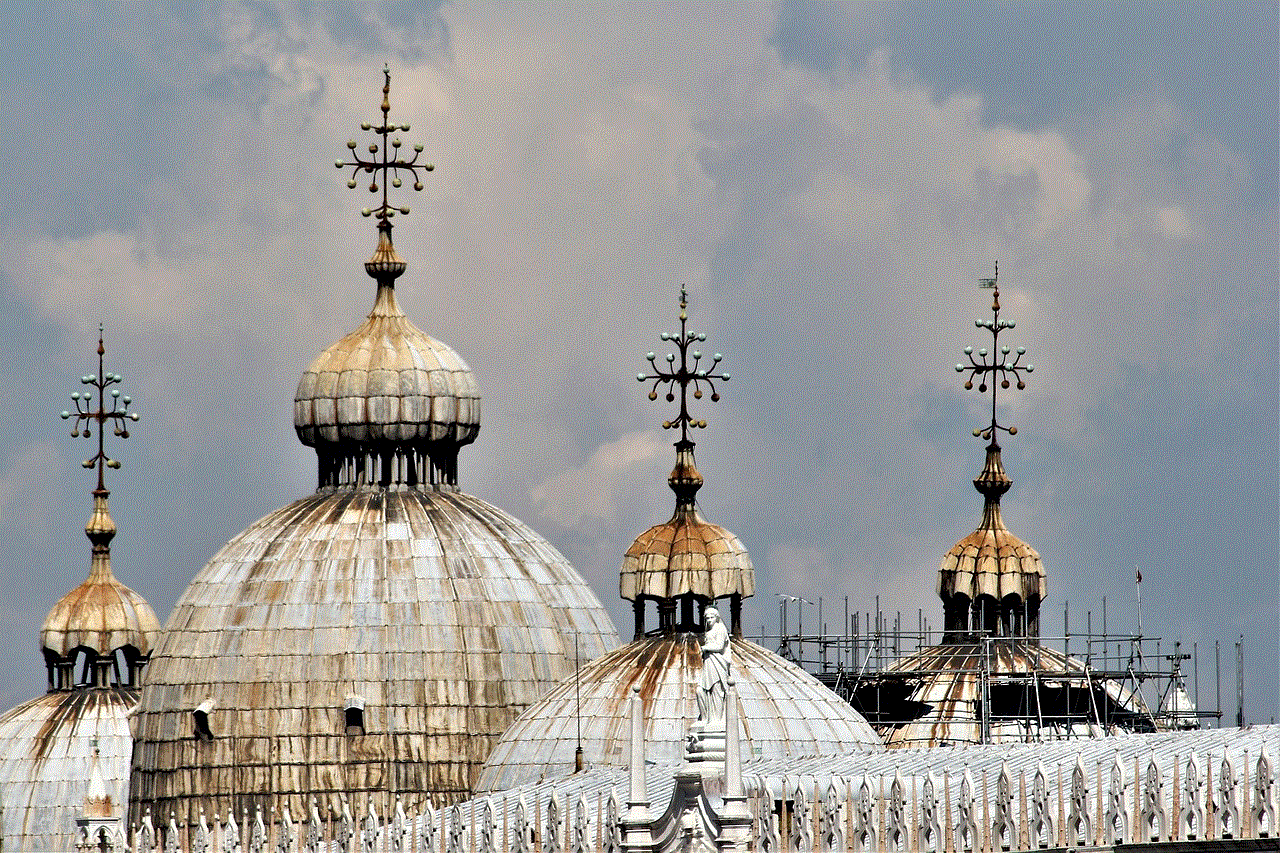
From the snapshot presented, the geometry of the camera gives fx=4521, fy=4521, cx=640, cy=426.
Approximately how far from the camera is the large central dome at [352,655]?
429ft

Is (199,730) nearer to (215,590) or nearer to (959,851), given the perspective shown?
(215,590)

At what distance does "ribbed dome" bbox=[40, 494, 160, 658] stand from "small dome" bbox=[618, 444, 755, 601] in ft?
152

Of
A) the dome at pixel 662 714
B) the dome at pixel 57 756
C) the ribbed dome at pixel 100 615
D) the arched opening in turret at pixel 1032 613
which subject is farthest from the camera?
the ribbed dome at pixel 100 615

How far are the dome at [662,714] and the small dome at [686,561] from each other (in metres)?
1.44

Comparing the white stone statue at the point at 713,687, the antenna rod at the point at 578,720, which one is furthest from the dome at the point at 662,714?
the white stone statue at the point at 713,687

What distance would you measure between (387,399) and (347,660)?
31.0 feet

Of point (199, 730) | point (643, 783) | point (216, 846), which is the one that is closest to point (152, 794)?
point (199, 730)

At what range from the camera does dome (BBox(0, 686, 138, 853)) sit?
6152 inches

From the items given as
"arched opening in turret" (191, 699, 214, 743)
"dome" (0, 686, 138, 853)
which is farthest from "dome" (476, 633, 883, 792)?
"dome" (0, 686, 138, 853)

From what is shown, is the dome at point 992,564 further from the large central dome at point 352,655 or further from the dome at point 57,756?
the dome at point 57,756

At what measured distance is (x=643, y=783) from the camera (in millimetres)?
99750

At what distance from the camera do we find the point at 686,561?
393 feet

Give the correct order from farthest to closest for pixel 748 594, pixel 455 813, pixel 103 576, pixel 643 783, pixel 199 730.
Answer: pixel 103 576
pixel 199 730
pixel 748 594
pixel 455 813
pixel 643 783

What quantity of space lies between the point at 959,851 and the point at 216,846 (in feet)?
106
